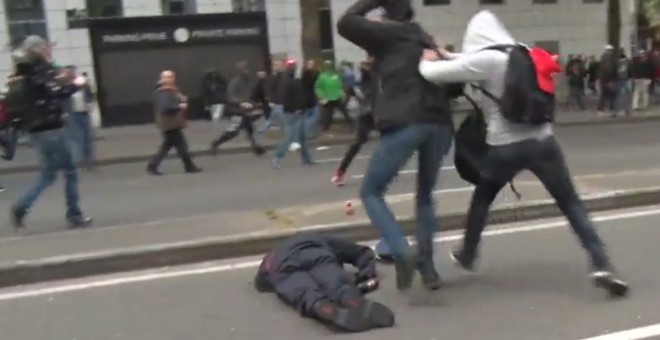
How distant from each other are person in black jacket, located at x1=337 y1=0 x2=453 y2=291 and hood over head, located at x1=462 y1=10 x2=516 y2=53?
228mm

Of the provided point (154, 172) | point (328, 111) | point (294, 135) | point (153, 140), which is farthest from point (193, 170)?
point (153, 140)

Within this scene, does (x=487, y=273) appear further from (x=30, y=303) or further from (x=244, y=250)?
(x=30, y=303)

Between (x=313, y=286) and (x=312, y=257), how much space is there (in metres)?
0.25

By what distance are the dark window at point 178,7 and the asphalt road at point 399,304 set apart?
61.4ft

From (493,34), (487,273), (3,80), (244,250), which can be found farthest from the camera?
(3,80)

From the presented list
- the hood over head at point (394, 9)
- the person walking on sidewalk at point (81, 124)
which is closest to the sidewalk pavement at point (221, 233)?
the hood over head at point (394, 9)

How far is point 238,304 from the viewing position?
549 centimetres

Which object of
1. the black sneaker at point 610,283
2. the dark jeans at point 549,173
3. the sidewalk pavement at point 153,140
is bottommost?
the sidewalk pavement at point 153,140

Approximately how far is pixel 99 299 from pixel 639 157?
29.7 feet

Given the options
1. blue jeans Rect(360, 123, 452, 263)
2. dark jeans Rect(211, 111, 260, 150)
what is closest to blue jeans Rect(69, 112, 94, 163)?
dark jeans Rect(211, 111, 260, 150)

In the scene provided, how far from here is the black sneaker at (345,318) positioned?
4.77 m

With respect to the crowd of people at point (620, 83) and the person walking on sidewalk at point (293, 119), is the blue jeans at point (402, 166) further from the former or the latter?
the crowd of people at point (620, 83)

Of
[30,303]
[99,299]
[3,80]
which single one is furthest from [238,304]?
[3,80]

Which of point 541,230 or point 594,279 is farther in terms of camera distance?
point 541,230
